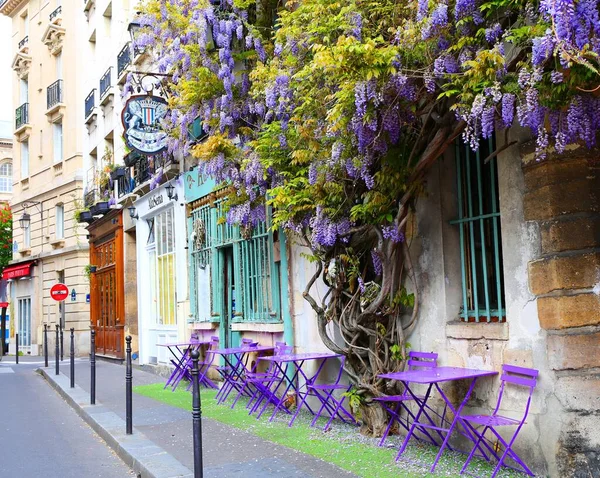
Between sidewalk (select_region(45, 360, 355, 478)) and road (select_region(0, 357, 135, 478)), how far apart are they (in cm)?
58

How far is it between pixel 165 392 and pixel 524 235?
8.50 meters

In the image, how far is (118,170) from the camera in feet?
67.6

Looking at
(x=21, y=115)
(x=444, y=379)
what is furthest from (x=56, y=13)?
(x=444, y=379)

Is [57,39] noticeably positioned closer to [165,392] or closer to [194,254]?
[194,254]

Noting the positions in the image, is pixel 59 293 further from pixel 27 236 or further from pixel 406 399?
pixel 406 399

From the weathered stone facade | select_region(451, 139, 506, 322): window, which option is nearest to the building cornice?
select_region(451, 139, 506, 322): window

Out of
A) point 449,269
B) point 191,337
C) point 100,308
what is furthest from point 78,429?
point 100,308

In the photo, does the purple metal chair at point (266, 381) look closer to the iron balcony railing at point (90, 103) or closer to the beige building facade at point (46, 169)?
the iron balcony railing at point (90, 103)

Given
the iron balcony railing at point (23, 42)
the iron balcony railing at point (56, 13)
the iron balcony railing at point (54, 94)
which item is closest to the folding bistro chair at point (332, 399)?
Answer: the iron balcony railing at point (54, 94)

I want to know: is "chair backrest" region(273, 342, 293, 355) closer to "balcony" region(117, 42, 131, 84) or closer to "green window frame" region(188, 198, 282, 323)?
"green window frame" region(188, 198, 282, 323)

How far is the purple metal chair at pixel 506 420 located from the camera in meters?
5.96

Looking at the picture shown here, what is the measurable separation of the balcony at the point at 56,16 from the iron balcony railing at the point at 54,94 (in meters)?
2.68

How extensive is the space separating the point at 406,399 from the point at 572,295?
202cm

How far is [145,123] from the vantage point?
15.3 metres
